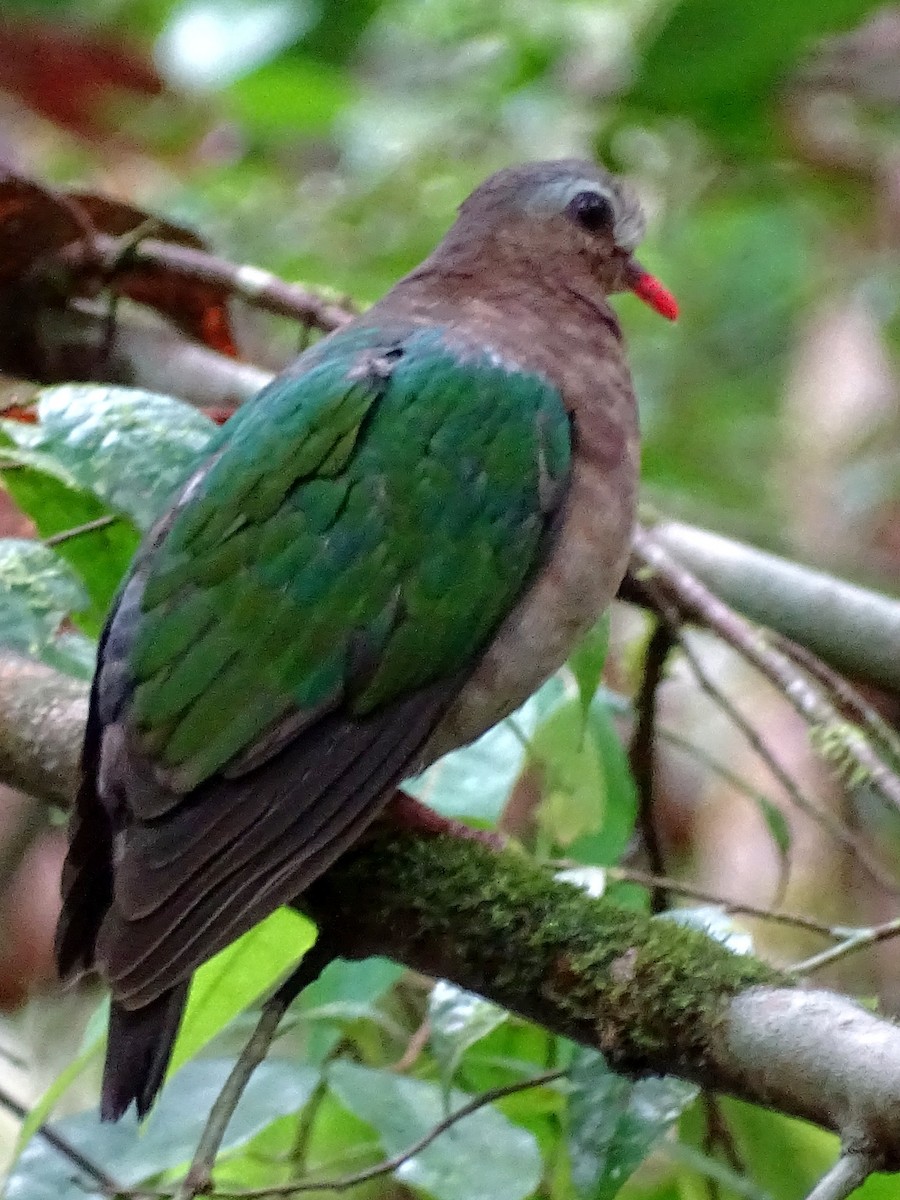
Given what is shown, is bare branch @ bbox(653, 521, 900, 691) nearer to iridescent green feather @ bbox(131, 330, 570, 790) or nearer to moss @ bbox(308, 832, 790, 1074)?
iridescent green feather @ bbox(131, 330, 570, 790)

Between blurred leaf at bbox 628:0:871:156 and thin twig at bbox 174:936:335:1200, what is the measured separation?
212cm

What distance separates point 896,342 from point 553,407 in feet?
7.93

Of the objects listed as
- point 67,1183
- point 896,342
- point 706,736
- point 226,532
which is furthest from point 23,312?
point 896,342

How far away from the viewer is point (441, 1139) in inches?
66.2

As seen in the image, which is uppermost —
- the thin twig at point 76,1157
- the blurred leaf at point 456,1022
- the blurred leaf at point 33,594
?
the blurred leaf at point 33,594

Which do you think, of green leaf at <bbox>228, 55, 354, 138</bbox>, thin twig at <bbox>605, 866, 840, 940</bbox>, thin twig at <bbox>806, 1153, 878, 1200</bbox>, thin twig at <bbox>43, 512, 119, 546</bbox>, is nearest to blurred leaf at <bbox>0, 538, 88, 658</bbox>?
thin twig at <bbox>43, 512, 119, 546</bbox>

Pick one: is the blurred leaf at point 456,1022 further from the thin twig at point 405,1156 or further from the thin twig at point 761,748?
the thin twig at point 761,748

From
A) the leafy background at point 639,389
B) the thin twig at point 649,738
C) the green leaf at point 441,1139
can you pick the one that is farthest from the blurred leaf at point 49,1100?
the thin twig at point 649,738

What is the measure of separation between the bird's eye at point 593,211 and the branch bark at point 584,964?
1.00 metres

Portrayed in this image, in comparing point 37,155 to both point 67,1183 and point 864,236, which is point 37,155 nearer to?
point 864,236

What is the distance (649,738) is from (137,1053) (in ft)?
3.07

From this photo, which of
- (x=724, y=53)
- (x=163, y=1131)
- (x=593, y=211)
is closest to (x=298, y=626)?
(x=163, y=1131)

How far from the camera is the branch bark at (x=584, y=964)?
120 cm

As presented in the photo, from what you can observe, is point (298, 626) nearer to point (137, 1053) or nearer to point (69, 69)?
point (137, 1053)
